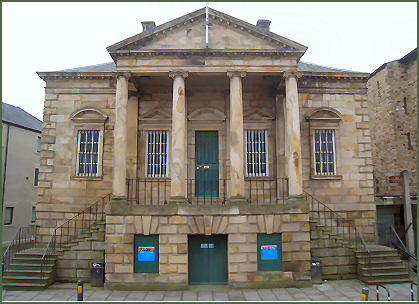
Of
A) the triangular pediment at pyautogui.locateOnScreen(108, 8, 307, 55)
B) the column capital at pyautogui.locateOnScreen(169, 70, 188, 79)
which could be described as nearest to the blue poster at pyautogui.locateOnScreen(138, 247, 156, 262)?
the column capital at pyautogui.locateOnScreen(169, 70, 188, 79)

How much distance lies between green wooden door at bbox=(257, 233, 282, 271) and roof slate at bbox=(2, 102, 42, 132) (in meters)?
20.3

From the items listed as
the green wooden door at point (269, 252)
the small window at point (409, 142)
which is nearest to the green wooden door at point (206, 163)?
the green wooden door at point (269, 252)

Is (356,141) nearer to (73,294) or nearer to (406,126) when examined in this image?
(406,126)

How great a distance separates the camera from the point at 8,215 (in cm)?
2250

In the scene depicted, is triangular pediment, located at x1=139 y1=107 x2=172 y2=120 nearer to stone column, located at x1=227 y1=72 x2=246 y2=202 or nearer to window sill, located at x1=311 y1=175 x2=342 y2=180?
stone column, located at x1=227 y1=72 x2=246 y2=202

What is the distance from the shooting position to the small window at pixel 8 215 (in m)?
22.2

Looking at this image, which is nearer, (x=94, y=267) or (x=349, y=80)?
(x=94, y=267)

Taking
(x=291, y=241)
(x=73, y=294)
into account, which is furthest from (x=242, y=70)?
(x=73, y=294)

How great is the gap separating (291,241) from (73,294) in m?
7.59

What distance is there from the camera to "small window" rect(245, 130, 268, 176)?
14.5 meters

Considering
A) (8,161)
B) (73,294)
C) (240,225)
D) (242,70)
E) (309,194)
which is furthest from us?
(8,161)

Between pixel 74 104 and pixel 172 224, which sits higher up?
pixel 74 104

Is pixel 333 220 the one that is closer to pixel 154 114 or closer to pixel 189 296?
pixel 189 296

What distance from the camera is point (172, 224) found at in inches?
442
